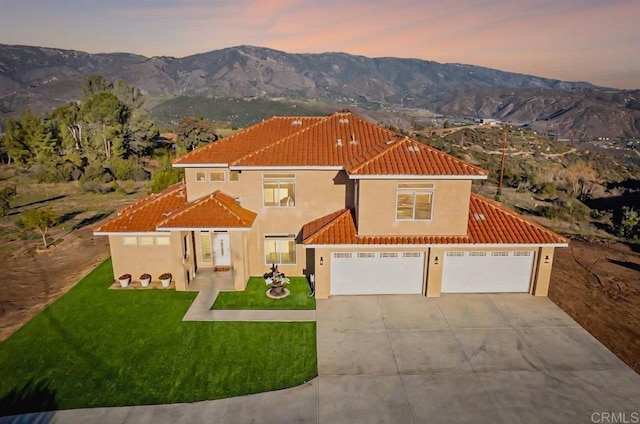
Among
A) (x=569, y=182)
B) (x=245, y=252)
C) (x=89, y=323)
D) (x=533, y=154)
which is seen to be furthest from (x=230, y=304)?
(x=533, y=154)

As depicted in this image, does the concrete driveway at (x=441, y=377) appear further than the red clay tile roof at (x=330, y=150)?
No

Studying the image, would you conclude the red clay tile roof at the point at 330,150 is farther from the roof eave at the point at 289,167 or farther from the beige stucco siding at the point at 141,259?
the beige stucco siding at the point at 141,259

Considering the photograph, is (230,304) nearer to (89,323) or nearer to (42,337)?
(89,323)

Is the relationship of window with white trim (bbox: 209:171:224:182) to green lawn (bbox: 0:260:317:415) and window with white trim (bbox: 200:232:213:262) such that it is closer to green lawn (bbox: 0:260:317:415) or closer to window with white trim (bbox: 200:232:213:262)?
window with white trim (bbox: 200:232:213:262)

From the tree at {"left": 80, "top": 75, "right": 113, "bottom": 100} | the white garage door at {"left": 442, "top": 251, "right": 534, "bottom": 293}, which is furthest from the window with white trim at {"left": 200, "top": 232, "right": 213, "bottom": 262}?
the tree at {"left": 80, "top": 75, "right": 113, "bottom": 100}

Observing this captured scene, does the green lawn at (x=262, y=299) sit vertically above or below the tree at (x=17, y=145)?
below

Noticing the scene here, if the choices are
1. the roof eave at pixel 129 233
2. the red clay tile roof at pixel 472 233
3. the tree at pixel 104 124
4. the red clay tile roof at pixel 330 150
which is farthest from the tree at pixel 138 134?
the red clay tile roof at pixel 472 233
